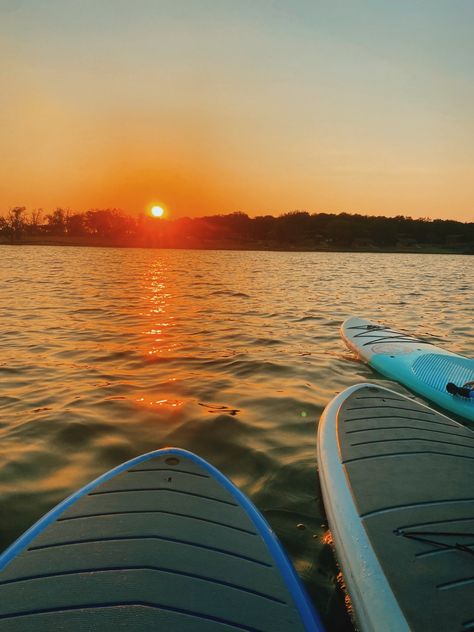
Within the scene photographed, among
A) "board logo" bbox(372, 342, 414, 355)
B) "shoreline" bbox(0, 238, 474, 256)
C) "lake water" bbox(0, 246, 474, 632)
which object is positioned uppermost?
"shoreline" bbox(0, 238, 474, 256)

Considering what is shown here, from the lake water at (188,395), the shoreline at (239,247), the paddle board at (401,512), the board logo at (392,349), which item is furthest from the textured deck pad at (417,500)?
the shoreline at (239,247)

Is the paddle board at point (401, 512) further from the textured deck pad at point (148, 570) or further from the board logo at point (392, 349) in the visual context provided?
the board logo at point (392, 349)

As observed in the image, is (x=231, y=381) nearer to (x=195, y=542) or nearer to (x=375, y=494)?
(x=375, y=494)

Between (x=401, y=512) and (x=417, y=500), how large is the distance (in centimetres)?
18

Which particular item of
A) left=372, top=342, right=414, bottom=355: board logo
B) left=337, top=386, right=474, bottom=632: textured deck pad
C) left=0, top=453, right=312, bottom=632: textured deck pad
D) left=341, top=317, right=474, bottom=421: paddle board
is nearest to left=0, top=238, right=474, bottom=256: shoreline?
left=341, top=317, right=474, bottom=421: paddle board

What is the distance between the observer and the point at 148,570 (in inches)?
80.7

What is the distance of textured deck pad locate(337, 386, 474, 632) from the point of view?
205 cm

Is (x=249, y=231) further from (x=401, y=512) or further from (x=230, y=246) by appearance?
(x=401, y=512)

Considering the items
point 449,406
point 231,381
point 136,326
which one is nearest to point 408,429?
point 449,406

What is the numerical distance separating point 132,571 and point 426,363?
17.5 feet

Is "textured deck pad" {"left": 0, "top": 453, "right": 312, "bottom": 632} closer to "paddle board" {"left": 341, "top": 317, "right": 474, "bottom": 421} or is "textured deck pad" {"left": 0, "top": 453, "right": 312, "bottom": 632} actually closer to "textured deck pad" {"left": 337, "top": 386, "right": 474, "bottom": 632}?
"textured deck pad" {"left": 337, "top": 386, "right": 474, "bottom": 632}

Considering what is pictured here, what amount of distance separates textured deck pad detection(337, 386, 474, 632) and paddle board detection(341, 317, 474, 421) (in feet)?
4.17

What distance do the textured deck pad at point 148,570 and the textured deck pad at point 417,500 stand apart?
2.08 ft

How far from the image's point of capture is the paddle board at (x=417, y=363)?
5361mm
